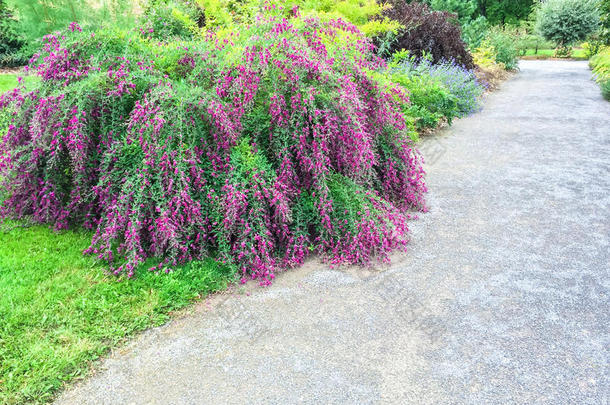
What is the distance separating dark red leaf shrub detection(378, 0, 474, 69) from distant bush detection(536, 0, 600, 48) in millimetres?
16881

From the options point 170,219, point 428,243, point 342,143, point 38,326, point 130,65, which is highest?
point 130,65

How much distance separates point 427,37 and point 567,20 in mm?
18226

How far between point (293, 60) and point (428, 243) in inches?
75.3

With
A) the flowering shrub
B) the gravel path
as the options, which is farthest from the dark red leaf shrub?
the flowering shrub

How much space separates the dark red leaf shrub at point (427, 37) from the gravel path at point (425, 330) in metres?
6.94

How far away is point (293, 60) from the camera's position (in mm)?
3498

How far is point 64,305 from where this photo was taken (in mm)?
2793

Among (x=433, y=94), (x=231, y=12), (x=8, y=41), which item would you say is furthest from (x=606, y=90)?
(x=8, y=41)

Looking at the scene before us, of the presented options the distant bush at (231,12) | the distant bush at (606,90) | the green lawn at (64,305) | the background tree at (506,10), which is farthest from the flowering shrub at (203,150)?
the background tree at (506,10)

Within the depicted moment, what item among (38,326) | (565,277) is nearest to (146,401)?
(38,326)

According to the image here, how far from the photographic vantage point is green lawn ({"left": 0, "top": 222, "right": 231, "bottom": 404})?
2301 mm

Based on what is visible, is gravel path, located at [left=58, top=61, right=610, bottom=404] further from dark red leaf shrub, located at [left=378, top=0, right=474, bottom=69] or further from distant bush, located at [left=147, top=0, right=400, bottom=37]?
dark red leaf shrub, located at [left=378, top=0, right=474, bottom=69]

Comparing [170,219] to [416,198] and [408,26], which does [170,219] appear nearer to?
[416,198]

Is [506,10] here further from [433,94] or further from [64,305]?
[64,305]
